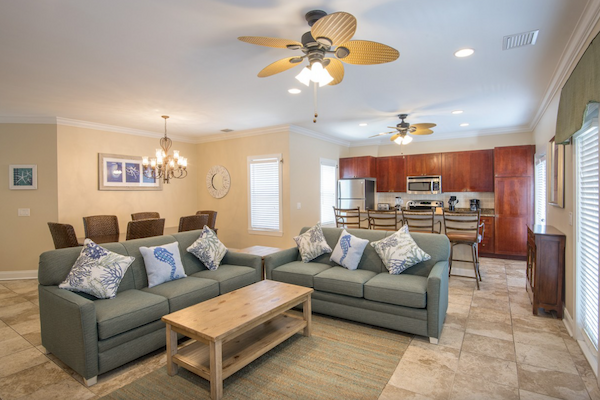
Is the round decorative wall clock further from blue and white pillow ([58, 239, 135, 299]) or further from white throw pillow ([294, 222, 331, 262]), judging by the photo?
blue and white pillow ([58, 239, 135, 299])

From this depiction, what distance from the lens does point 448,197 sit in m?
7.39

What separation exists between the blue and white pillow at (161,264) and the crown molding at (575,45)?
400cm

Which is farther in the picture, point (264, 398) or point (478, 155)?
point (478, 155)

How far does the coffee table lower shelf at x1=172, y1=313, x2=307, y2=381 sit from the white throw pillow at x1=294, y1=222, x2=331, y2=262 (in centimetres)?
114

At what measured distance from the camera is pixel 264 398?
213 centimetres

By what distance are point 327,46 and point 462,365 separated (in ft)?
8.70

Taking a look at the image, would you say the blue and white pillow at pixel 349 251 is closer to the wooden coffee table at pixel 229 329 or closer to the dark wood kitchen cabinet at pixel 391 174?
the wooden coffee table at pixel 229 329

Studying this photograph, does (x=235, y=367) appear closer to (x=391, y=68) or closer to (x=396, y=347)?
(x=396, y=347)

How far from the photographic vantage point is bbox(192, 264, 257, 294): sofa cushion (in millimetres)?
3406

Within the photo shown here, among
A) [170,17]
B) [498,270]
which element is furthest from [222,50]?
[498,270]

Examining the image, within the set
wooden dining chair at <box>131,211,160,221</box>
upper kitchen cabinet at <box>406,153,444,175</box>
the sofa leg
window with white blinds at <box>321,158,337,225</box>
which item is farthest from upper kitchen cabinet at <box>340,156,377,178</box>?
the sofa leg

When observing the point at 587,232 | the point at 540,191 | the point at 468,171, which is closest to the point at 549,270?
the point at 587,232

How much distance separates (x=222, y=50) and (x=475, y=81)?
2905mm

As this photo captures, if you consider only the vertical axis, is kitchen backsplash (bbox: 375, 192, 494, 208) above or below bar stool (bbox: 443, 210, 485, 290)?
above
